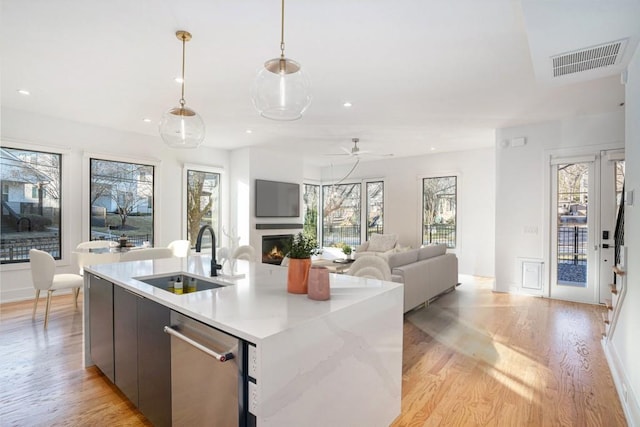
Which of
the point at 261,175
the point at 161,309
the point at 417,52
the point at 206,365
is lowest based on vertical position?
the point at 206,365

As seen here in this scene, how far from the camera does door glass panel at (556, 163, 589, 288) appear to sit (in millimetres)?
4906

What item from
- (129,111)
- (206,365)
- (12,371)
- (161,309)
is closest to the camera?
(206,365)

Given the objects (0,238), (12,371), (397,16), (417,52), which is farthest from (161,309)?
(0,238)

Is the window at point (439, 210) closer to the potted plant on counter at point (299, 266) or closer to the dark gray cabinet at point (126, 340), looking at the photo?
the potted plant on counter at point (299, 266)

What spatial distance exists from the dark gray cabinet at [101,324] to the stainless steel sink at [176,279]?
28 centimetres

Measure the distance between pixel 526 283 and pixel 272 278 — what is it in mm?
4816

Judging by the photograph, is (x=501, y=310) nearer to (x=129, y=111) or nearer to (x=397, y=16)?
(x=397, y=16)

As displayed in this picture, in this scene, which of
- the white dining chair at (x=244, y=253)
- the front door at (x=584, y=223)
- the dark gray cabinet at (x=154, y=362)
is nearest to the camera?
the dark gray cabinet at (x=154, y=362)

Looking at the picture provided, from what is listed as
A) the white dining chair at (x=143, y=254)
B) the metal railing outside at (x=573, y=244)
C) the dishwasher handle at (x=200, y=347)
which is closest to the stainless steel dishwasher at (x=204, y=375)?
the dishwasher handle at (x=200, y=347)

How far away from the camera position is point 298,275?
178 centimetres

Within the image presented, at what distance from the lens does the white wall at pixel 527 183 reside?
4.93 meters

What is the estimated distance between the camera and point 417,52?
3010 mm

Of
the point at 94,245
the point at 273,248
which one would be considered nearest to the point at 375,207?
the point at 273,248

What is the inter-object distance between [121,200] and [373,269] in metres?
5.23
